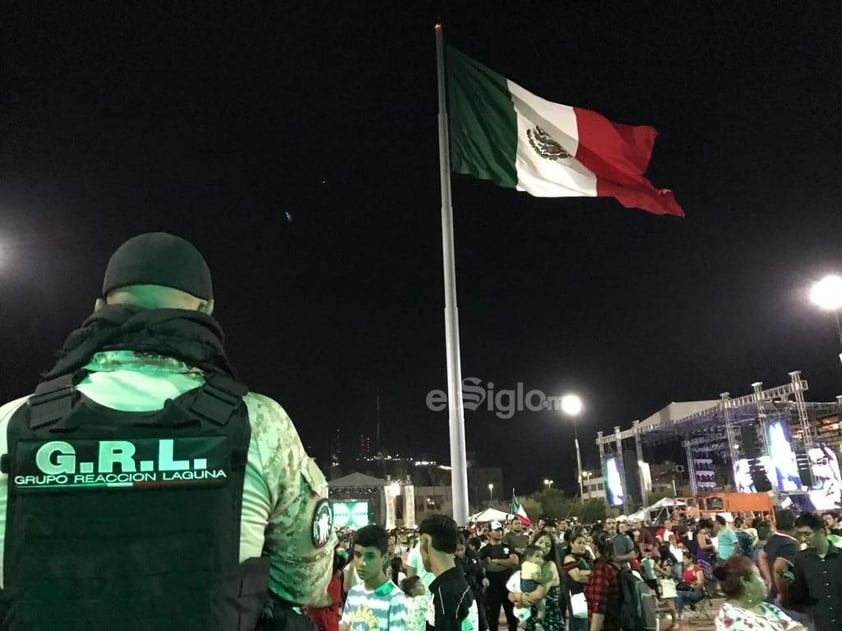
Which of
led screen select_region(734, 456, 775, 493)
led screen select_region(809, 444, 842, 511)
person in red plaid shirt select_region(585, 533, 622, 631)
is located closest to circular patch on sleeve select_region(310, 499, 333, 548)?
person in red plaid shirt select_region(585, 533, 622, 631)

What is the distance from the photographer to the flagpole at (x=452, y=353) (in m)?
9.35

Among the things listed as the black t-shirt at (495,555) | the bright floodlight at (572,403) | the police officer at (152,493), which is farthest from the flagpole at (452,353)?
the bright floodlight at (572,403)

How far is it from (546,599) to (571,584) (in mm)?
1343

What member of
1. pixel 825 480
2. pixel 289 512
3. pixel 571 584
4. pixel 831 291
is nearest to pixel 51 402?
pixel 289 512

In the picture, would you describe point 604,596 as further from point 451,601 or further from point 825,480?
point 825,480

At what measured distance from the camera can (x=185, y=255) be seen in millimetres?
1836

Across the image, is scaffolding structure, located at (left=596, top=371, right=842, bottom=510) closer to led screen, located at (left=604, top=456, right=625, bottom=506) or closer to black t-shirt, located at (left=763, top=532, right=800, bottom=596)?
led screen, located at (left=604, top=456, right=625, bottom=506)

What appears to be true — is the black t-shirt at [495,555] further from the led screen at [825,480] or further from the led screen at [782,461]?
the led screen at [782,461]

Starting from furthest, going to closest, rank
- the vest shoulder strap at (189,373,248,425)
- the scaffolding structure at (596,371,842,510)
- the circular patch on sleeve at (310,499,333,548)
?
the scaffolding structure at (596,371,842,510) < the circular patch on sleeve at (310,499,333,548) < the vest shoulder strap at (189,373,248,425)

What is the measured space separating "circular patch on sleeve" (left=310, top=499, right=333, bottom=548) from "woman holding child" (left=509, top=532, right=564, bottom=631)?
6.11 meters

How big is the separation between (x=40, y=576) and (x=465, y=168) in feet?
34.4

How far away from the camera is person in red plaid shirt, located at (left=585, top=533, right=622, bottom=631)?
6.48 m

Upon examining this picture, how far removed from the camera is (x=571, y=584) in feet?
28.7

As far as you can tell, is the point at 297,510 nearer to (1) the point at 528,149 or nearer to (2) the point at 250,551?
(2) the point at 250,551
